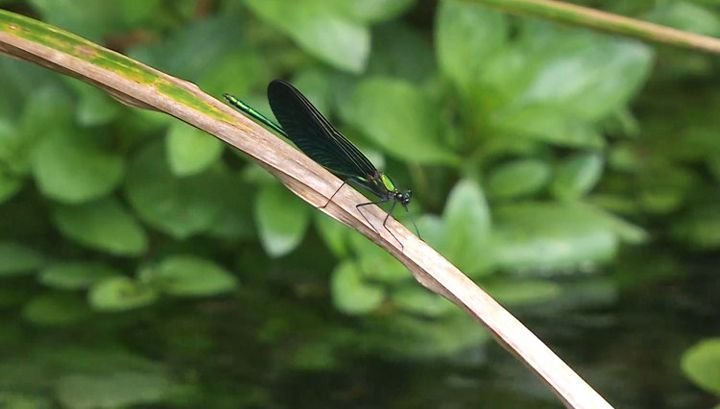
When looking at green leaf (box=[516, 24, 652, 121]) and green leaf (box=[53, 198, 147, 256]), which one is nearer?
green leaf (box=[53, 198, 147, 256])

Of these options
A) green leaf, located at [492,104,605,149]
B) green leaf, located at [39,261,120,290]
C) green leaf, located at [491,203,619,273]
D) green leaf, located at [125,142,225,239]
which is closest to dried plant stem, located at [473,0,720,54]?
green leaf, located at [492,104,605,149]

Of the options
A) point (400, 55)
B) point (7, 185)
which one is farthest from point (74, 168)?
point (400, 55)

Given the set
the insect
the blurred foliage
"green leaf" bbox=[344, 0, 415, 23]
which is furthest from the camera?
"green leaf" bbox=[344, 0, 415, 23]

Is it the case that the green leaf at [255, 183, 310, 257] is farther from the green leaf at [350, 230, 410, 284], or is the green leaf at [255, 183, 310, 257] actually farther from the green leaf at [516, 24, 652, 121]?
the green leaf at [516, 24, 652, 121]

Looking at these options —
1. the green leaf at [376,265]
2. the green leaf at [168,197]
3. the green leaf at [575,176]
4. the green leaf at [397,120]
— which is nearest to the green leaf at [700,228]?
the green leaf at [575,176]

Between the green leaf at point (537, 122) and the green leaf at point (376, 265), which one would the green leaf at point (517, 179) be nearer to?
the green leaf at point (537, 122)

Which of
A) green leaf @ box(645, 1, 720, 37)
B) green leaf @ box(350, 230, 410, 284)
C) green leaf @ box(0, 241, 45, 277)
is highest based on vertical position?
green leaf @ box(645, 1, 720, 37)

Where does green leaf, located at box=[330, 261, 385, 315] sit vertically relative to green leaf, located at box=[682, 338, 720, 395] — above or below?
above

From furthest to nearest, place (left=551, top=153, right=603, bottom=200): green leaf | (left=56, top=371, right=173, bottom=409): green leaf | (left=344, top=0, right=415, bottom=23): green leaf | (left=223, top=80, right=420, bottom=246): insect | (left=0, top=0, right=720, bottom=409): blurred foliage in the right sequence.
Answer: (left=551, top=153, right=603, bottom=200): green leaf → (left=344, top=0, right=415, bottom=23): green leaf → (left=0, top=0, right=720, bottom=409): blurred foliage → (left=56, top=371, right=173, bottom=409): green leaf → (left=223, top=80, right=420, bottom=246): insect

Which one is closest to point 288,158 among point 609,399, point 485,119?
point 609,399
